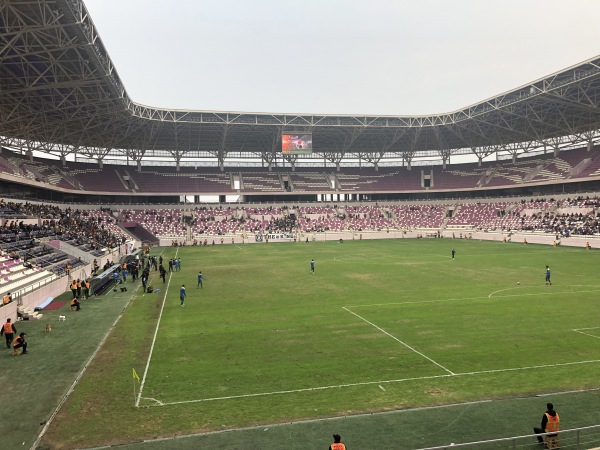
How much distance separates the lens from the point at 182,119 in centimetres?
6856

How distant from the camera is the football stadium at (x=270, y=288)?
33.2 feet

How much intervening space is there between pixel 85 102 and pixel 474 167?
7739 centimetres

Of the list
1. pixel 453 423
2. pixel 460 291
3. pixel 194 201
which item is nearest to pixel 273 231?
Answer: pixel 194 201

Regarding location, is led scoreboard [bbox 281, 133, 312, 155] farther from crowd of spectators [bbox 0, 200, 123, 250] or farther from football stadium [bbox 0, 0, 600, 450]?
crowd of spectators [bbox 0, 200, 123, 250]

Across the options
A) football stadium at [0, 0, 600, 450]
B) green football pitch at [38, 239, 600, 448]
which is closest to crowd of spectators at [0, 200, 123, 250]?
football stadium at [0, 0, 600, 450]

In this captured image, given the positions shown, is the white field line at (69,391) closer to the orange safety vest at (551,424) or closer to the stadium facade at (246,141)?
the orange safety vest at (551,424)

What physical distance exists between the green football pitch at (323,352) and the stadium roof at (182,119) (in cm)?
2120

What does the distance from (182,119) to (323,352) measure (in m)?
61.3

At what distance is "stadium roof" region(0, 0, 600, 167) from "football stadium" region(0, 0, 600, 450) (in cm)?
41

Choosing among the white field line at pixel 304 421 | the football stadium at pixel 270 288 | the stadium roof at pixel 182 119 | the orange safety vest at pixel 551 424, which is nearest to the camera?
the orange safety vest at pixel 551 424

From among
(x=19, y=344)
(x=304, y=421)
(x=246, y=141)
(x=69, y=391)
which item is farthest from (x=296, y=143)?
(x=304, y=421)

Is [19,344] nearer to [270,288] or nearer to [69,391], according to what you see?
[69,391]

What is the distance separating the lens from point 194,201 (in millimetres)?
84125

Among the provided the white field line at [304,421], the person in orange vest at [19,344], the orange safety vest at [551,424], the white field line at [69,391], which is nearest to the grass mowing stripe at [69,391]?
the white field line at [69,391]
